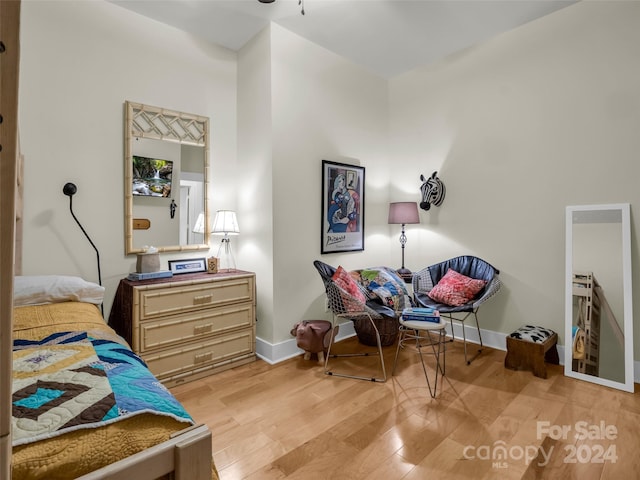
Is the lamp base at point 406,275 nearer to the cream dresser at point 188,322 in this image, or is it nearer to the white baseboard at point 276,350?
the white baseboard at point 276,350

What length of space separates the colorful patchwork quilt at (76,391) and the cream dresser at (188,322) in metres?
1.04

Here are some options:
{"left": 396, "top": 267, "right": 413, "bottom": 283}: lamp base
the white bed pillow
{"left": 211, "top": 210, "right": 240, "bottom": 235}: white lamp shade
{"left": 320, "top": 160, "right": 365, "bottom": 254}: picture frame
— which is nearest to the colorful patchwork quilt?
the white bed pillow

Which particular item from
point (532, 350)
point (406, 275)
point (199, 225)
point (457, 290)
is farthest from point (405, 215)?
point (199, 225)

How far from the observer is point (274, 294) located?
296 centimetres

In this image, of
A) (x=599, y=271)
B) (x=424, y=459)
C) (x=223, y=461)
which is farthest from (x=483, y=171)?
(x=223, y=461)

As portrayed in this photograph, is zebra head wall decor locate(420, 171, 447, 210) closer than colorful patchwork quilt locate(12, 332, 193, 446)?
No

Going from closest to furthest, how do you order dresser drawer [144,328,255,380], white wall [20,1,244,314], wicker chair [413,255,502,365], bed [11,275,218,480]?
1. bed [11,275,218,480]
2. white wall [20,1,244,314]
3. dresser drawer [144,328,255,380]
4. wicker chair [413,255,502,365]

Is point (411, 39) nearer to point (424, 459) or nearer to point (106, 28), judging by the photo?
point (106, 28)

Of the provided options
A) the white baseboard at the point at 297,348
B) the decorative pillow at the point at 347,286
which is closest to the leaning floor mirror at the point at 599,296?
the white baseboard at the point at 297,348

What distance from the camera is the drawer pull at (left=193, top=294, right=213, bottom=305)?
261 centimetres

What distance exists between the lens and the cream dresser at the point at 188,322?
239 cm

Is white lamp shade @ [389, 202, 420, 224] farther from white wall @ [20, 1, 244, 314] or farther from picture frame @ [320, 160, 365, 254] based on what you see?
white wall @ [20, 1, 244, 314]

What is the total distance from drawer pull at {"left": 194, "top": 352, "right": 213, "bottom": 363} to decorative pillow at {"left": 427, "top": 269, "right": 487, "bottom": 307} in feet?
6.60

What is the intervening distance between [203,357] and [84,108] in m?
2.09
